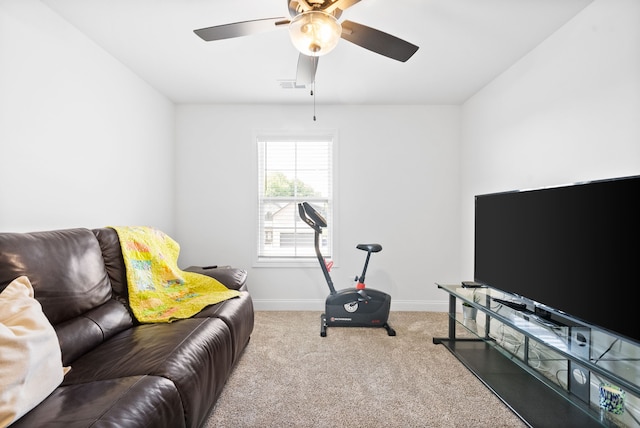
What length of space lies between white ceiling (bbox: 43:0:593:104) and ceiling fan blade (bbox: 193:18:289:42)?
0.38 meters

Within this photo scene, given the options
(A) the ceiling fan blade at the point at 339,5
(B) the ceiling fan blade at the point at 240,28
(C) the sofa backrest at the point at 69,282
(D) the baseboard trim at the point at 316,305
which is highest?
(A) the ceiling fan blade at the point at 339,5

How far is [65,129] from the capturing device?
2.21m

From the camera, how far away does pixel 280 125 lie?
3.86m

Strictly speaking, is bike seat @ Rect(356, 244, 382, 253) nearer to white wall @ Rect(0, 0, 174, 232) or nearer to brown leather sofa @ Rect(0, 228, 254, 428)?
brown leather sofa @ Rect(0, 228, 254, 428)

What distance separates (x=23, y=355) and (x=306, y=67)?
79.2 inches

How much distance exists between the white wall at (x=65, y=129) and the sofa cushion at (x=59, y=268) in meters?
0.37

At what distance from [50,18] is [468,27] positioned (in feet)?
9.19

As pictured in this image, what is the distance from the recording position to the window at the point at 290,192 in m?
3.93

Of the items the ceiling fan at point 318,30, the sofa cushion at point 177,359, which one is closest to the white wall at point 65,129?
the sofa cushion at point 177,359

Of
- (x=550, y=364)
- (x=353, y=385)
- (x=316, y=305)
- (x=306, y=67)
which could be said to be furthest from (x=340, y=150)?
(x=550, y=364)

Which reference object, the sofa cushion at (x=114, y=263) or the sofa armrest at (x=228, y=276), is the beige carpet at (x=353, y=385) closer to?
the sofa armrest at (x=228, y=276)

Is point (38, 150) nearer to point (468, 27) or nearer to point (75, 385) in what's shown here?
point (75, 385)

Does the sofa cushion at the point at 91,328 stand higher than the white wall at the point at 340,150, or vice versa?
the white wall at the point at 340,150

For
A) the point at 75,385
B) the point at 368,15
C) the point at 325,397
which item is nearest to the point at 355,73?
the point at 368,15
